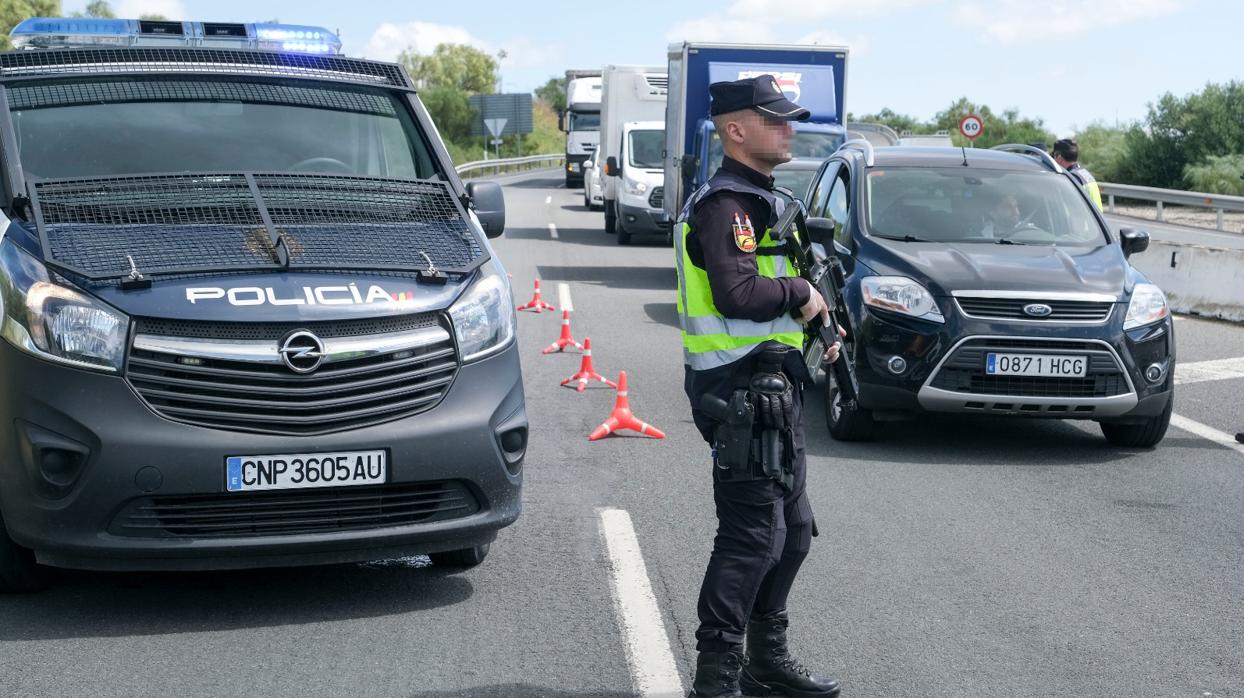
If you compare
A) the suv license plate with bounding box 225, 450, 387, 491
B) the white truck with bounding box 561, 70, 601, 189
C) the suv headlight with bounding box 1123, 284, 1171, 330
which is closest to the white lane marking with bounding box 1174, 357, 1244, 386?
the suv headlight with bounding box 1123, 284, 1171, 330

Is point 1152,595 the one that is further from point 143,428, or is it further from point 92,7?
point 92,7

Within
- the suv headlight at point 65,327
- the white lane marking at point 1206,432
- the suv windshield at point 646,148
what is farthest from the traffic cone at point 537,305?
the suv headlight at point 65,327

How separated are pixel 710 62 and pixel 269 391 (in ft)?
48.6

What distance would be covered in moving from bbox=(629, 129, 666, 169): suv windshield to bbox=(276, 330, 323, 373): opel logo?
66.0 feet

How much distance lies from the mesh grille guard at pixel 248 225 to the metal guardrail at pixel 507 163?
4816cm

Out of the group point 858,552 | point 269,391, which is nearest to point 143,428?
point 269,391

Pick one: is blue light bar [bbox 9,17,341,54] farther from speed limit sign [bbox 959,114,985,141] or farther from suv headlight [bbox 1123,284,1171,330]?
speed limit sign [bbox 959,114,985,141]

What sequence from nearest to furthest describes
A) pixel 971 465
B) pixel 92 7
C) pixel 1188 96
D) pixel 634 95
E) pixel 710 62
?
1. pixel 971 465
2. pixel 710 62
3. pixel 634 95
4. pixel 1188 96
5. pixel 92 7

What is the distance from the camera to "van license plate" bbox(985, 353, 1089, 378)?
8.28 metres

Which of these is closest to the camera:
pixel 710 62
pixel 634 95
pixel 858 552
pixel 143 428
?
pixel 143 428

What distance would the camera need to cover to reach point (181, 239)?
5.44m

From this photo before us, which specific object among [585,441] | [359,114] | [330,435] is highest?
[359,114]

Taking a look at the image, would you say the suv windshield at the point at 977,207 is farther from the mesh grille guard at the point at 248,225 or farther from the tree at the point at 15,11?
the tree at the point at 15,11

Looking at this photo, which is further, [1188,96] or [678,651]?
[1188,96]
